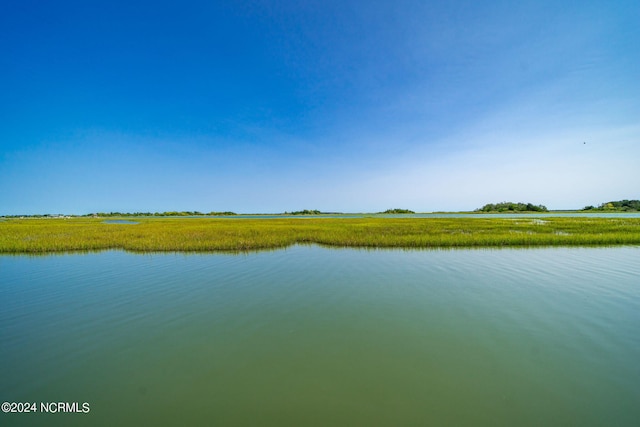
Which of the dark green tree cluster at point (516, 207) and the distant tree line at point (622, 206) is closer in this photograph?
the distant tree line at point (622, 206)

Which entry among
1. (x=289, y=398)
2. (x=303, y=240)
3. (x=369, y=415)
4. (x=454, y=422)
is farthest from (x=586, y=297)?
(x=303, y=240)

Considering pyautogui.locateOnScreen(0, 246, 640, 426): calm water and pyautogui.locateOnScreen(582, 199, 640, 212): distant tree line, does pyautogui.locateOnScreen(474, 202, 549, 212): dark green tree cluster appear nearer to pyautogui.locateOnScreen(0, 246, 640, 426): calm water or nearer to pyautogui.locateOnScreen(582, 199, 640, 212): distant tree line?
pyautogui.locateOnScreen(582, 199, 640, 212): distant tree line

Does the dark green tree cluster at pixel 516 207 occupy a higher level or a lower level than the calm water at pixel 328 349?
higher

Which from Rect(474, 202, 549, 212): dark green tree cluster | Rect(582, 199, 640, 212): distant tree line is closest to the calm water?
Rect(474, 202, 549, 212): dark green tree cluster

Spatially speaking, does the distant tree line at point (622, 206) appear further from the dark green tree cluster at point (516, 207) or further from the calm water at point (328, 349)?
the calm water at point (328, 349)

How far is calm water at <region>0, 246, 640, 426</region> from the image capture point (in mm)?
3703

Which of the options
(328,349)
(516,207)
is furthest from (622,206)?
(328,349)

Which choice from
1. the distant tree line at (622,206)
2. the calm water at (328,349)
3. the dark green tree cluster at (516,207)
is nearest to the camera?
the calm water at (328,349)

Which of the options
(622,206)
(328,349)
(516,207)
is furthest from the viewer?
(516,207)

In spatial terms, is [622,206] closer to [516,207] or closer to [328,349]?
[516,207]

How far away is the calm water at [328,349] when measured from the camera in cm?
370

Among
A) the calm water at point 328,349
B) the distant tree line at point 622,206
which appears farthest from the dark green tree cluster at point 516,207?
the calm water at point 328,349

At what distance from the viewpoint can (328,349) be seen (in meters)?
5.29

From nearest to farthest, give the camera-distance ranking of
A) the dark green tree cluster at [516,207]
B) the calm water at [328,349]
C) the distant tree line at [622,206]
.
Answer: the calm water at [328,349]
the distant tree line at [622,206]
the dark green tree cluster at [516,207]
